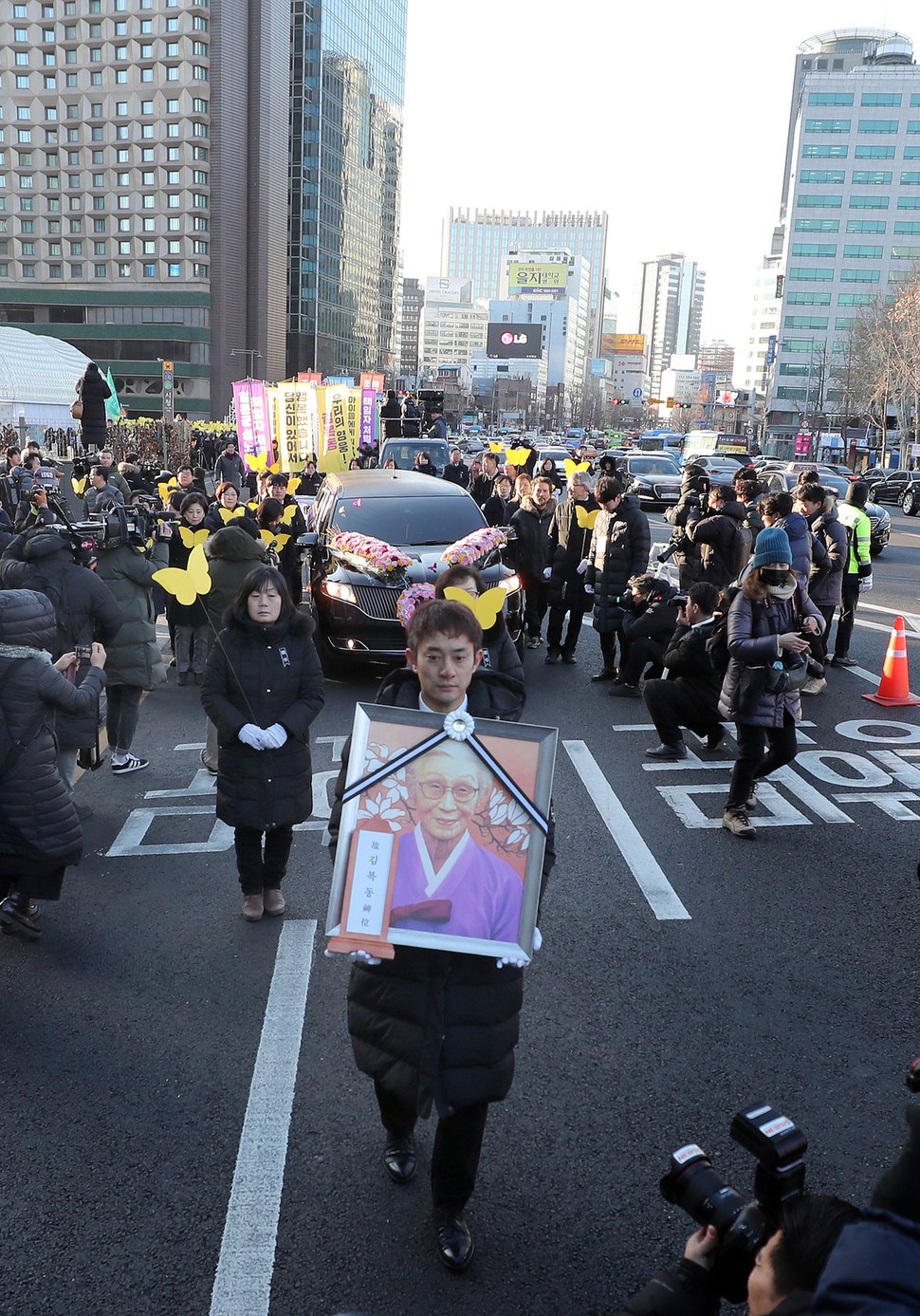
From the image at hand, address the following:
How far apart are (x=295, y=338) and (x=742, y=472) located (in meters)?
92.8

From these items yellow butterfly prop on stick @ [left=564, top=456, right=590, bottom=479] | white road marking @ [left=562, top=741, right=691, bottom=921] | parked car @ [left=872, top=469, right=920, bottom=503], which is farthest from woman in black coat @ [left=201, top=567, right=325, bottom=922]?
parked car @ [left=872, top=469, right=920, bottom=503]

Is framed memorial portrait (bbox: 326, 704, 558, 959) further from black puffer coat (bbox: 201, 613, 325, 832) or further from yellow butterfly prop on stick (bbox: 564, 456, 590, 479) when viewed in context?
yellow butterfly prop on stick (bbox: 564, 456, 590, 479)

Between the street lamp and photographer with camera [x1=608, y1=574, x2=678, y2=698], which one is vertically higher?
the street lamp

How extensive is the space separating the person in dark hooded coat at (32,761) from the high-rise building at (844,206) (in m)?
111

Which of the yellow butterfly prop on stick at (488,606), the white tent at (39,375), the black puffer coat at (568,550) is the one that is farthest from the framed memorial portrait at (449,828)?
the white tent at (39,375)

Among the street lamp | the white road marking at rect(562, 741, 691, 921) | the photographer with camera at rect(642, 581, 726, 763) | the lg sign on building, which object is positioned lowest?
the white road marking at rect(562, 741, 691, 921)

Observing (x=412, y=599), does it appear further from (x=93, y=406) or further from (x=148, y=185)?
(x=148, y=185)

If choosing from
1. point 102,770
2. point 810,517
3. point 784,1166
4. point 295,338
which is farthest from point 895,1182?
point 295,338

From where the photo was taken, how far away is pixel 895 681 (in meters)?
9.36

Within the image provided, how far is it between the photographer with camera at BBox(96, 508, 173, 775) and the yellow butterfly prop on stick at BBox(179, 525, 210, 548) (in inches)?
68.0

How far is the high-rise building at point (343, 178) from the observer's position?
93.8 m

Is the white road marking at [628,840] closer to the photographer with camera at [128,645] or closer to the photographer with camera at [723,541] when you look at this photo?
the photographer with camera at [723,541]

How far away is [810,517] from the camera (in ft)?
31.9

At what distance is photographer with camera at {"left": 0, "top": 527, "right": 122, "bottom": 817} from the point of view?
574 centimetres
